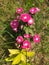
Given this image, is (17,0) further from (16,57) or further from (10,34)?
(16,57)

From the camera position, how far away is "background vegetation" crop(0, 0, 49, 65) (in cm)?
244

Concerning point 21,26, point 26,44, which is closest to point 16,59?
point 26,44

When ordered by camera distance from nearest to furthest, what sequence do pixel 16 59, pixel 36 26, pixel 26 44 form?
pixel 16 59 < pixel 26 44 < pixel 36 26

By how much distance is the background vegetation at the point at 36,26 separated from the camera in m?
2.44

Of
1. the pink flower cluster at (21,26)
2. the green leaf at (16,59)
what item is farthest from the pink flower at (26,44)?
the green leaf at (16,59)

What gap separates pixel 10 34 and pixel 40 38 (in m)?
0.30

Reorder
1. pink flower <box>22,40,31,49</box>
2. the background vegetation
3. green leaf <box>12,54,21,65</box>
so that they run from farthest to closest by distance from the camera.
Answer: the background vegetation
pink flower <box>22,40,31,49</box>
green leaf <box>12,54,21,65</box>

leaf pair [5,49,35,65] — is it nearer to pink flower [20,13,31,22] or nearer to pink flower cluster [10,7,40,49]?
pink flower cluster [10,7,40,49]

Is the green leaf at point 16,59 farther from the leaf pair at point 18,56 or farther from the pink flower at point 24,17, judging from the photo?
the pink flower at point 24,17

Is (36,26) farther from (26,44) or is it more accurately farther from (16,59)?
(16,59)

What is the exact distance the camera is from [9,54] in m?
2.37

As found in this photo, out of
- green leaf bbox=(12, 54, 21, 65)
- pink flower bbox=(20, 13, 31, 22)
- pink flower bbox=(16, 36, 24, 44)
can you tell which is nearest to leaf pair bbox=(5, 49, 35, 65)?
green leaf bbox=(12, 54, 21, 65)

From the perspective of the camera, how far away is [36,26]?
2553 millimetres

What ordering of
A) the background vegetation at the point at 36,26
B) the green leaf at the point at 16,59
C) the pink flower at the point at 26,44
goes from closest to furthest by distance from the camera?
the green leaf at the point at 16,59 → the pink flower at the point at 26,44 → the background vegetation at the point at 36,26
